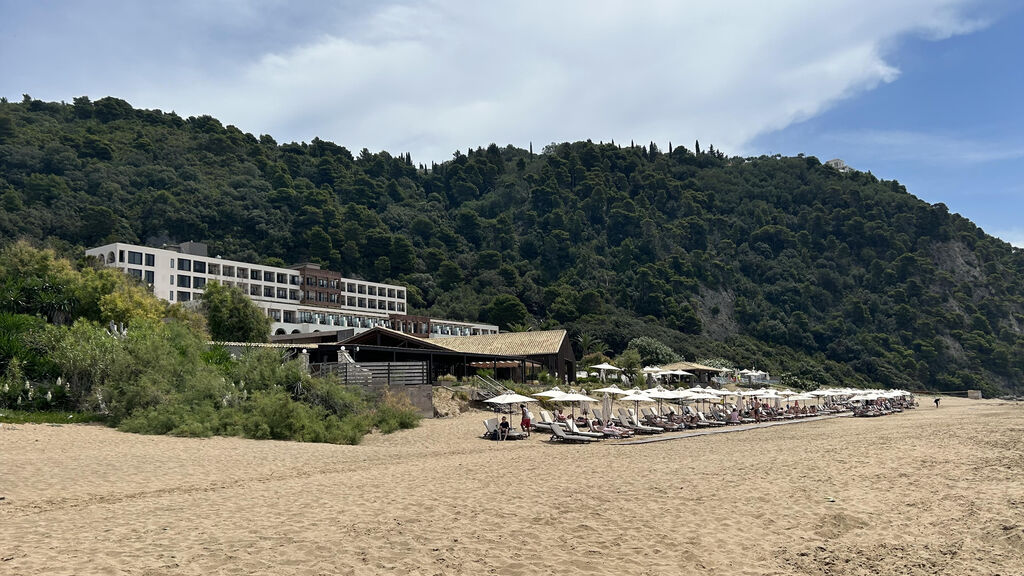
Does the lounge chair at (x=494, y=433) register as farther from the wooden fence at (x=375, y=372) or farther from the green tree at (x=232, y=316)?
the green tree at (x=232, y=316)

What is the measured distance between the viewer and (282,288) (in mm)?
76938

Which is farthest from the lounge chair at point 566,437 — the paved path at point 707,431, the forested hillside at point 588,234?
the forested hillside at point 588,234

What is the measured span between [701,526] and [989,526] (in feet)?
12.1

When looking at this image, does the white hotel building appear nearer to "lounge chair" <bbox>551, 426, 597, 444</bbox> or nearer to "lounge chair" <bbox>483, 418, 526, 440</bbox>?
"lounge chair" <bbox>483, 418, 526, 440</bbox>

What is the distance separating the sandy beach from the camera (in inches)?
300

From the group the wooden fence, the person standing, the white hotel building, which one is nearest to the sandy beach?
the person standing

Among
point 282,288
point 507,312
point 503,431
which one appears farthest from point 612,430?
point 507,312

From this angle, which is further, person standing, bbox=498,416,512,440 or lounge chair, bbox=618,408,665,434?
lounge chair, bbox=618,408,665,434

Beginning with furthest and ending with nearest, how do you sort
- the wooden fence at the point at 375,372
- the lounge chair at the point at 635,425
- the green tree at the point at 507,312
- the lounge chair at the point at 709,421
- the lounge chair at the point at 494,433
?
the green tree at the point at 507,312
the lounge chair at the point at 709,421
the wooden fence at the point at 375,372
the lounge chair at the point at 635,425
the lounge chair at the point at 494,433

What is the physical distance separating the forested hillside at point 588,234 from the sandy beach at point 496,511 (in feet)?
200

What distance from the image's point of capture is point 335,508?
9.98 metres

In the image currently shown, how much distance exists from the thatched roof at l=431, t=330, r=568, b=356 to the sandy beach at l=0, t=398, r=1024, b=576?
28.2 meters

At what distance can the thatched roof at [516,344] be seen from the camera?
147 feet

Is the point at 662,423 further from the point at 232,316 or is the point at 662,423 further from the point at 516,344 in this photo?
the point at 232,316
